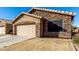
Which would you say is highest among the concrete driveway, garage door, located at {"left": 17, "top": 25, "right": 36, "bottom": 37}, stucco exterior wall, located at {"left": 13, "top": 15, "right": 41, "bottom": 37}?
stucco exterior wall, located at {"left": 13, "top": 15, "right": 41, "bottom": 37}

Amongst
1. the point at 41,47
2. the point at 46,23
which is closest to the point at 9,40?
the point at 41,47

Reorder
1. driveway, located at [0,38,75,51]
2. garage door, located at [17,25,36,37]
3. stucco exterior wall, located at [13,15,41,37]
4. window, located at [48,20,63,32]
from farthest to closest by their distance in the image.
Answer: window, located at [48,20,63,32] → garage door, located at [17,25,36,37] → stucco exterior wall, located at [13,15,41,37] → driveway, located at [0,38,75,51]

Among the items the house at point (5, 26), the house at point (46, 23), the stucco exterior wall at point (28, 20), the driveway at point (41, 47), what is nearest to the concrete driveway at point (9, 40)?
the driveway at point (41, 47)

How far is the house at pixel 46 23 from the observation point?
45.2 ft

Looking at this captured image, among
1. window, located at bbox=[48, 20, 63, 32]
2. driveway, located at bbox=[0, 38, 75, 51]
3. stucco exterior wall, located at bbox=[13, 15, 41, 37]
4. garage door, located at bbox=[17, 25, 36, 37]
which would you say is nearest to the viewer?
driveway, located at bbox=[0, 38, 75, 51]

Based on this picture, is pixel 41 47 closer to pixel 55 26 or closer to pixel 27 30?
pixel 27 30

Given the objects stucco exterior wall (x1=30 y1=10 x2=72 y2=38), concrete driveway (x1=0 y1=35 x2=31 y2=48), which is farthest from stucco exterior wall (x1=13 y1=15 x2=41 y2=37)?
concrete driveway (x1=0 y1=35 x2=31 y2=48)

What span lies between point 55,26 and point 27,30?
9.60 feet

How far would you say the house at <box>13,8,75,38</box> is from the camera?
45.2 ft

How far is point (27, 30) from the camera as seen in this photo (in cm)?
1418

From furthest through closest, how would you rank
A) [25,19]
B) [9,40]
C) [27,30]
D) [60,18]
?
1. [25,19]
2. [27,30]
3. [60,18]
4. [9,40]

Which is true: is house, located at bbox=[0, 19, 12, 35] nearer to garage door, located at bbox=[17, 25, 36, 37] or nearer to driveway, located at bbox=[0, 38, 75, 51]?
garage door, located at bbox=[17, 25, 36, 37]

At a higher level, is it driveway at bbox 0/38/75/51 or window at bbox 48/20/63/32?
window at bbox 48/20/63/32
